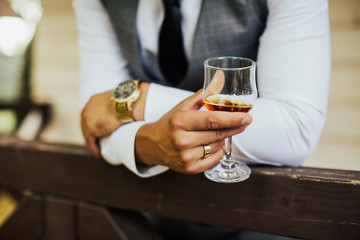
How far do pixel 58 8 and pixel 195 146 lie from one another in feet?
8.98

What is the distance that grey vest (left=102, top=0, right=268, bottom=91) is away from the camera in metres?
0.95

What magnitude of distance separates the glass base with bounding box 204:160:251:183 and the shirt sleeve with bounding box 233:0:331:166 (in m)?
0.07

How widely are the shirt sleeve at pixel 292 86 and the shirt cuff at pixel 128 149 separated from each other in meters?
0.28

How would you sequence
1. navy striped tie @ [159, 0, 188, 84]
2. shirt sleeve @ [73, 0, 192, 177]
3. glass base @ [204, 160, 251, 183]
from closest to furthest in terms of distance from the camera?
glass base @ [204, 160, 251, 183]
navy striped tie @ [159, 0, 188, 84]
shirt sleeve @ [73, 0, 192, 177]

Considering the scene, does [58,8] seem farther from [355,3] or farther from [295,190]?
[295,190]

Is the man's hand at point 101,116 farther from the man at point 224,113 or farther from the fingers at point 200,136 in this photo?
the fingers at point 200,136

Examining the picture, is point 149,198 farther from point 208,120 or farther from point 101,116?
point 208,120

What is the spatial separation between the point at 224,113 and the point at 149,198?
1.86 ft

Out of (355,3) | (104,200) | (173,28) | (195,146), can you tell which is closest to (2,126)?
(104,200)

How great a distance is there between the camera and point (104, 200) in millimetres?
1174

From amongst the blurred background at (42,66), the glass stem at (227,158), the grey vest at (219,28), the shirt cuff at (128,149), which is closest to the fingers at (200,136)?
the glass stem at (227,158)

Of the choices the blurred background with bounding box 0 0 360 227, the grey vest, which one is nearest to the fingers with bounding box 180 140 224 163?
the grey vest

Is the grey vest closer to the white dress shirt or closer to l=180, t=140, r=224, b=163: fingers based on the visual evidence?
the white dress shirt

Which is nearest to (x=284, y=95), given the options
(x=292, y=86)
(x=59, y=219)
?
(x=292, y=86)
